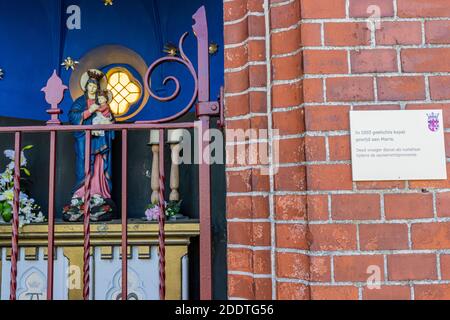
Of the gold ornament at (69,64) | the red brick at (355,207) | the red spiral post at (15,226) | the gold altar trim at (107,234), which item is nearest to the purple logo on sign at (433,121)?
the red brick at (355,207)

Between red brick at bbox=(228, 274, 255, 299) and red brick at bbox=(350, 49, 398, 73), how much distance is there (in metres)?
0.63

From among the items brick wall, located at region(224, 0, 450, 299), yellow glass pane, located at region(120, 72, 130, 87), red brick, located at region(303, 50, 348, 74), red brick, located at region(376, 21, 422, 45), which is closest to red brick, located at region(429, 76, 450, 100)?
brick wall, located at region(224, 0, 450, 299)

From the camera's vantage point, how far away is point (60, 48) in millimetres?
4520

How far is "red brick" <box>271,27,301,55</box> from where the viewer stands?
4.11 ft

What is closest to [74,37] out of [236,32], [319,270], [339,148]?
[236,32]

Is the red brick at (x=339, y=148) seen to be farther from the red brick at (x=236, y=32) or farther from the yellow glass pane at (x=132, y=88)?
the yellow glass pane at (x=132, y=88)

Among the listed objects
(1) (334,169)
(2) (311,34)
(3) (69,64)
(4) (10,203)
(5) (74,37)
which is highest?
(5) (74,37)

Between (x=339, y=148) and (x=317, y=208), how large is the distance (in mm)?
162

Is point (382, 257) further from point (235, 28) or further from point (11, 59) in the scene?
point (11, 59)

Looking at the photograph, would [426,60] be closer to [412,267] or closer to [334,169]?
[334,169]

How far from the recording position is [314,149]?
1195 millimetres

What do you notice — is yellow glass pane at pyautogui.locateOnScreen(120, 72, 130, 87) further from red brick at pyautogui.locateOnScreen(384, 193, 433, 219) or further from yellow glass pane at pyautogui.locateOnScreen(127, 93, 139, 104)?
red brick at pyautogui.locateOnScreen(384, 193, 433, 219)

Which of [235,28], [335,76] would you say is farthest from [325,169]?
[235,28]

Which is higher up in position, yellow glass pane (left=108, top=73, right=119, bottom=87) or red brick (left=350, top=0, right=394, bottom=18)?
yellow glass pane (left=108, top=73, right=119, bottom=87)
